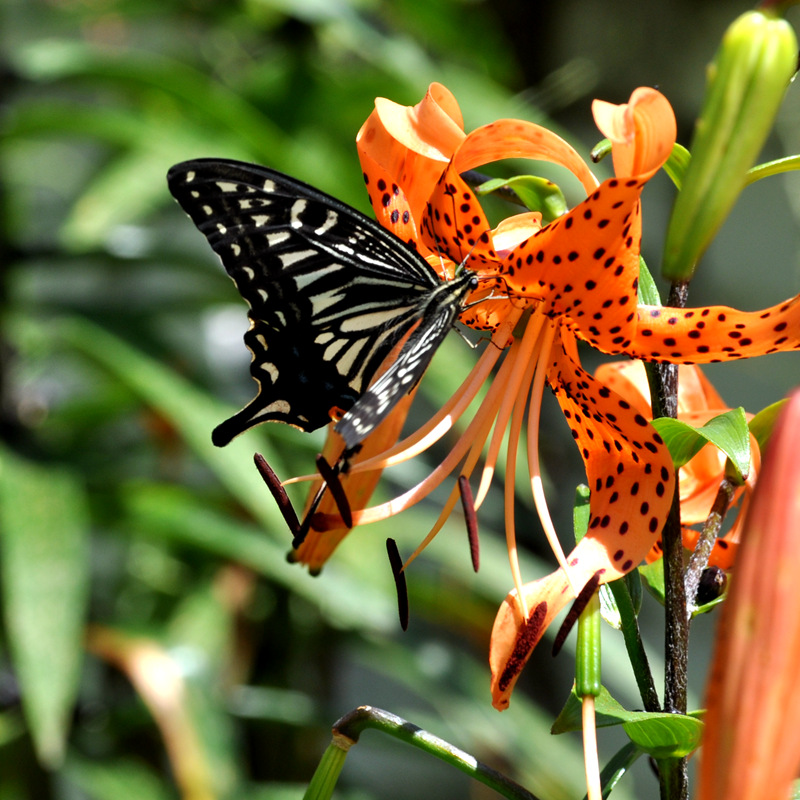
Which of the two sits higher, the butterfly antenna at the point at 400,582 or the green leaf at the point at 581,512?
the green leaf at the point at 581,512

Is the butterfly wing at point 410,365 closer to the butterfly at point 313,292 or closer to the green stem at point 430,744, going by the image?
the butterfly at point 313,292

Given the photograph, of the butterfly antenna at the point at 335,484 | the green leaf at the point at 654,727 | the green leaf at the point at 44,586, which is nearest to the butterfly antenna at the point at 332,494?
the butterfly antenna at the point at 335,484

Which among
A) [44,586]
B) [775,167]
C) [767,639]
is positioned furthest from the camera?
[44,586]

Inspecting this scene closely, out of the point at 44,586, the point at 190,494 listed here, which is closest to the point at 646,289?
the point at 44,586

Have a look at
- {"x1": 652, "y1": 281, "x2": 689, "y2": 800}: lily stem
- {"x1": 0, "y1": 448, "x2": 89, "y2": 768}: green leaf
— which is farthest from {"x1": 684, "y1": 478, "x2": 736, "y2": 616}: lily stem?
{"x1": 0, "y1": 448, "x2": 89, "y2": 768}: green leaf

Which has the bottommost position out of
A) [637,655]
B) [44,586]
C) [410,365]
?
[44,586]

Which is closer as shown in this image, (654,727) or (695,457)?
(654,727)

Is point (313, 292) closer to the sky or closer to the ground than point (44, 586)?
closer to the sky

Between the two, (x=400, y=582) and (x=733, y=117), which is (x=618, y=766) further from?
(x=733, y=117)
